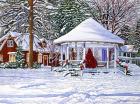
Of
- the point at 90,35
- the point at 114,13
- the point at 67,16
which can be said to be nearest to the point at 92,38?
the point at 90,35

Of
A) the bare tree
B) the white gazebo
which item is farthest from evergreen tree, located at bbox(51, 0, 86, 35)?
the white gazebo

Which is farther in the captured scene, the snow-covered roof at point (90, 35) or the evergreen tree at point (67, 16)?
the evergreen tree at point (67, 16)

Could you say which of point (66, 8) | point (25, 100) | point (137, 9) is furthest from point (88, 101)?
point (66, 8)

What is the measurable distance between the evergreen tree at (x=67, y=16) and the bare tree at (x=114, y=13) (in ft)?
14.4

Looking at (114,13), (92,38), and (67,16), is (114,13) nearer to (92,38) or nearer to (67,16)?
(67,16)

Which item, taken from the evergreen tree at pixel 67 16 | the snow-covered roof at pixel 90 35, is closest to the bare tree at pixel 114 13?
the evergreen tree at pixel 67 16

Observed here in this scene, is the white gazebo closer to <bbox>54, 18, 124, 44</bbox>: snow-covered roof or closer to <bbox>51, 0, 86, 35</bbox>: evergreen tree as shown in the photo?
<bbox>54, 18, 124, 44</bbox>: snow-covered roof

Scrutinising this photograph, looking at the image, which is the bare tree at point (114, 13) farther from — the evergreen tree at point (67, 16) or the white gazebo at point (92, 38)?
the white gazebo at point (92, 38)

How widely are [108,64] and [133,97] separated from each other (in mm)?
18407

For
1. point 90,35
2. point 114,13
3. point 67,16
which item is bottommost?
point 90,35

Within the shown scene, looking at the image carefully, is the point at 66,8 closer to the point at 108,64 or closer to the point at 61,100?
the point at 108,64

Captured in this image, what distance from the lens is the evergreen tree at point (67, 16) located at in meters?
61.8

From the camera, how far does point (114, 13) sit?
2202 inches

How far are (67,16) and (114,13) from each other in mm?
9755
